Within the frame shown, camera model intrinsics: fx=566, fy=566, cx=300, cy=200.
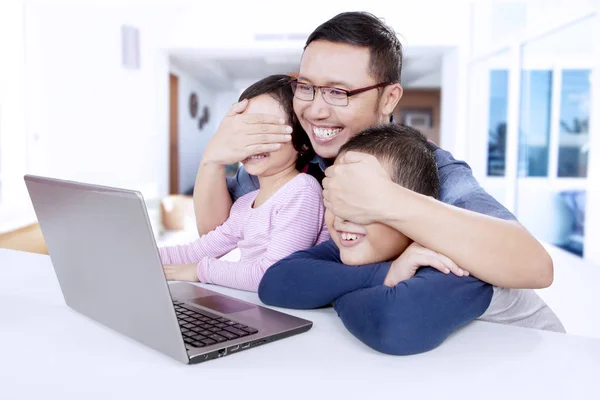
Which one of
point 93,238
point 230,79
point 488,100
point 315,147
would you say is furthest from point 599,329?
point 230,79

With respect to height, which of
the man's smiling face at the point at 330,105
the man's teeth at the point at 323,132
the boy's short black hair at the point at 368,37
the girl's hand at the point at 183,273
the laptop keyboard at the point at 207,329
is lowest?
the girl's hand at the point at 183,273

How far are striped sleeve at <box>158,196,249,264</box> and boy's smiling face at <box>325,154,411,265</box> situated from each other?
52 centimetres

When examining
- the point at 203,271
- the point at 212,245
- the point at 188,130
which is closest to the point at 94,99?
the point at 188,130

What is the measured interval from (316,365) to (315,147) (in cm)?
75

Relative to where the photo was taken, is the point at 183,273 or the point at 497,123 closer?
the point at 183,273

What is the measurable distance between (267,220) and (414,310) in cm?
59

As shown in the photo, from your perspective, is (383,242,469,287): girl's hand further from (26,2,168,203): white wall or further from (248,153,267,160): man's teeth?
(26,2,168,203): white wall

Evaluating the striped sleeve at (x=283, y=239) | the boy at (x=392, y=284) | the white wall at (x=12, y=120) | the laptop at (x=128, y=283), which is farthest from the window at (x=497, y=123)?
the laptop at (x=128, y=283)

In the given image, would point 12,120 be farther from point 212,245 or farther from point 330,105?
point 330,105

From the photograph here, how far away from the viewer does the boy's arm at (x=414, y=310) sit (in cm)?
81

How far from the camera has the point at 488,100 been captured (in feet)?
23.9

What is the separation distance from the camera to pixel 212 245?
1.57 metres

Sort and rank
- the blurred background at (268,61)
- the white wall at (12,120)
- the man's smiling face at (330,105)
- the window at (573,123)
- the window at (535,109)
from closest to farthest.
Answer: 1. the man's smiling face at (330,105)
2. the white wall at (12,120)
3. the blurred background at (268,61)
4. the window at (573,123)
5. the window at (535,109)

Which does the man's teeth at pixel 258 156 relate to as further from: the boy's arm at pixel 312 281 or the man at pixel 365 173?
the boy's arm at pixel 312 281
